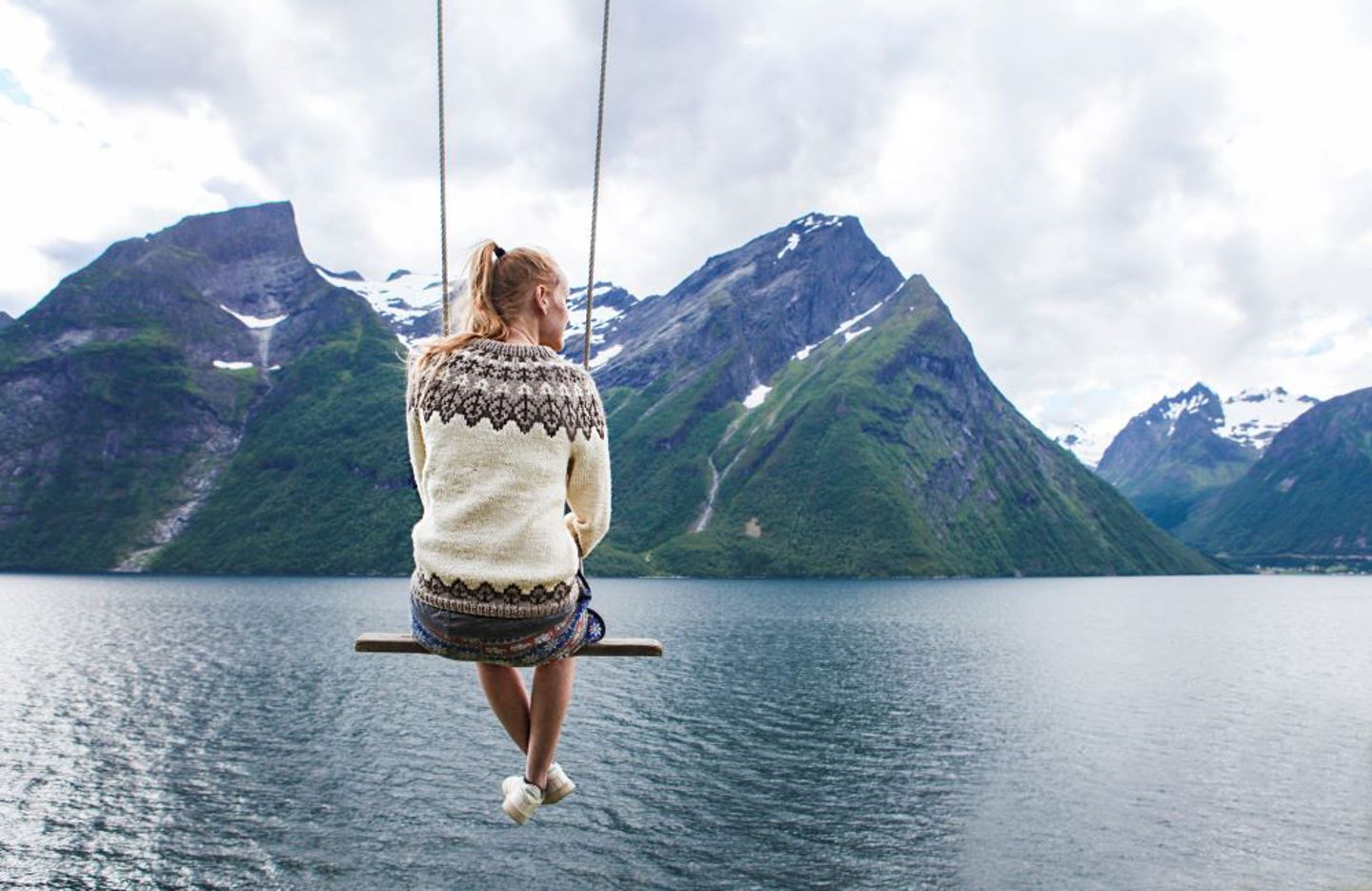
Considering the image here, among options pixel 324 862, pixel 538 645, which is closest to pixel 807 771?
pixel 324 862

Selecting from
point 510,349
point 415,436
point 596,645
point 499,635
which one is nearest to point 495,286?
point 510,349

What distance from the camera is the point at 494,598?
4.29 meters

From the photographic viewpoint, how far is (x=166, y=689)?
218 ft

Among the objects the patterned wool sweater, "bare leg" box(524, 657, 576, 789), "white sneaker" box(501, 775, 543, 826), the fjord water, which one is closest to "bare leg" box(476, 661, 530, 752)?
"bare leg" box(524, 657, 576, 789)

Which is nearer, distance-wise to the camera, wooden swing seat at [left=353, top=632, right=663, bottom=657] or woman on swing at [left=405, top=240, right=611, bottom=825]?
woman on swing at [left=405, top=240, right=611, bottom=825]

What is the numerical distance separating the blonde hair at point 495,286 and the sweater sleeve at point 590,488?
0.59 m

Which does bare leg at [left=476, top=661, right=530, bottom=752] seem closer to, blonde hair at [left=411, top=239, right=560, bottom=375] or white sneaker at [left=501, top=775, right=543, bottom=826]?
white sneaker at [left=501, top=775, right=543, bottom=826]

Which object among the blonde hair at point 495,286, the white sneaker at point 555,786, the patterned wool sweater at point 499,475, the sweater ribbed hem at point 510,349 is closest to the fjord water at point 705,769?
the white sneaker at point 555,786

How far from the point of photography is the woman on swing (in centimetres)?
431

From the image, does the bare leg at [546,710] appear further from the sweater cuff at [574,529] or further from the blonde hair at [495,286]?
the blonde hair at [495,286]

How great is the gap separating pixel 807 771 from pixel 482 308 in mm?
47456

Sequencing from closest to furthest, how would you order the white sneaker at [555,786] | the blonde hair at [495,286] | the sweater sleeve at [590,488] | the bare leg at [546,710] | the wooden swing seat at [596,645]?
1. the sweater sleeve at [590,488]
2. the blonde hair at [495,286]
3. the bare leg at [546,710]
4. the wooden swing seat at [596,645]
5. the white sneaker at [555,786]

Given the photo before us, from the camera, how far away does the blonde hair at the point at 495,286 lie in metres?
4.70

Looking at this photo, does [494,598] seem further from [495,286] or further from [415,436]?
[495,286]
